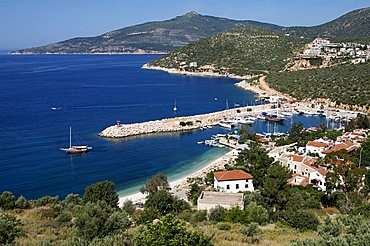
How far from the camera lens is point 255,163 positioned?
2462 cm

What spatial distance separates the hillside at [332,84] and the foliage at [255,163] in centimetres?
2909

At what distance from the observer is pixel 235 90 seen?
71.9 meters

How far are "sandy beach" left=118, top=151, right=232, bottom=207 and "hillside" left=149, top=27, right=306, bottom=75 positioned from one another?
195 feet

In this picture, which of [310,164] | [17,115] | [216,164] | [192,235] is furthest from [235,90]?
[192,235]

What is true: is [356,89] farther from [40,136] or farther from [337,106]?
[40,136]

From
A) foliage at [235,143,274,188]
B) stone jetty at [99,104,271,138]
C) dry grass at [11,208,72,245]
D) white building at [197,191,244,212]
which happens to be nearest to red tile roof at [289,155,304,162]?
foliage at [235,143,274,188]

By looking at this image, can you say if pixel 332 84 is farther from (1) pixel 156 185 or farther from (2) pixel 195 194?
(2) pixel 195 194

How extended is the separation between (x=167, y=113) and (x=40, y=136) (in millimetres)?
18381

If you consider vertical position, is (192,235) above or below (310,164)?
above

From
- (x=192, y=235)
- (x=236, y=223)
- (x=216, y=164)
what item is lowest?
(x=216, y=164)

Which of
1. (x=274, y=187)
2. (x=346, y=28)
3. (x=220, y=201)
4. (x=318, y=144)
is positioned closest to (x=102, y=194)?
(x=220, y=201)

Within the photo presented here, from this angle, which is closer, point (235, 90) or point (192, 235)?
point (192, 235)

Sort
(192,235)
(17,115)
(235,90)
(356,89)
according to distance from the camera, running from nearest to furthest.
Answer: (192,235) → (17,115) → (356,89) → (235,90)

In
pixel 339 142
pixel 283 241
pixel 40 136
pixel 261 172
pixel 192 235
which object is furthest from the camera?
pixel 40 136
